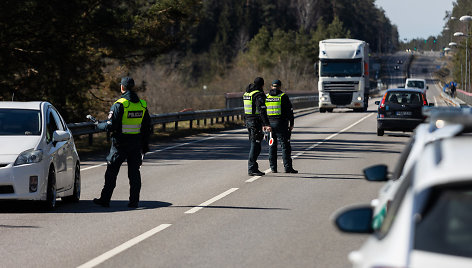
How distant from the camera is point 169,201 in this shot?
527 inches

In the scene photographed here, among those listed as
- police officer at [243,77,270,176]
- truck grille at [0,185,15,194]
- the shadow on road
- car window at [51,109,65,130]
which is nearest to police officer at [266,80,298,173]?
police officer at [243,77,270,176]

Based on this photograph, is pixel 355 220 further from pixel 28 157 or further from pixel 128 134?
pixel 128 134

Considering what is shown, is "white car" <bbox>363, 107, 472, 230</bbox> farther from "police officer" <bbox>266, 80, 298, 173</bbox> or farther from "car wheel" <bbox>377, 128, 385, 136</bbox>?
"car wheel" <bbox>377, 128, 385, 136</bbox>

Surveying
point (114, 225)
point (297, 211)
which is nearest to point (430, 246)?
point (114, 225)

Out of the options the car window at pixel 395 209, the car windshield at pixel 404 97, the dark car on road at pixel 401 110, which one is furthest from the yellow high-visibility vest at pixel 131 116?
the car windshield at pixel 404 97

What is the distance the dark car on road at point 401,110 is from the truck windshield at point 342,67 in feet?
62.2

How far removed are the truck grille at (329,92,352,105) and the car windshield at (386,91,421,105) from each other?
67.7 ft

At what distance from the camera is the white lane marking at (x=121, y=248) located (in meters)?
→ 8.27

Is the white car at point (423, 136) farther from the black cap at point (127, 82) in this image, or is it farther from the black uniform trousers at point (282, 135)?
the black uniform trousers at point (282, 135)

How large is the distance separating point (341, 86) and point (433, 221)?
46.9 meters

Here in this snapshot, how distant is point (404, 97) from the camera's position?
30.0 meters

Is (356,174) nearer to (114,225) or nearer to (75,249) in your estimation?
(114,225)

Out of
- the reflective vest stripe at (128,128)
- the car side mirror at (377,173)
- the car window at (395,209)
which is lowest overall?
the reflective vest stripe at (128,128)

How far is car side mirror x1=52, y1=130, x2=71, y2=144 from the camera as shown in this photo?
12.5 metres
